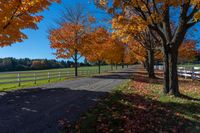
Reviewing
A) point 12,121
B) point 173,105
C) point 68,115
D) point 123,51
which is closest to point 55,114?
point 68,115

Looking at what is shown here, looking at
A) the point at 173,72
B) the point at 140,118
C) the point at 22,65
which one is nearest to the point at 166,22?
the point at 173,72

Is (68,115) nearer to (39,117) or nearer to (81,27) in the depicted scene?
(39,117)

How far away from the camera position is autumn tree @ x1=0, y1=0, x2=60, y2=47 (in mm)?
14031

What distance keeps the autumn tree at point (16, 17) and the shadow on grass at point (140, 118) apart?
7.09m

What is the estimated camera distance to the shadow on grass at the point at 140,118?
24.8ft

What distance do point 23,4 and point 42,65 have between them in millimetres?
77021

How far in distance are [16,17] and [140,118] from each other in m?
9.82

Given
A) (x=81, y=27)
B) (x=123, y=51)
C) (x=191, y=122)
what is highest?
(x=81, y=27)

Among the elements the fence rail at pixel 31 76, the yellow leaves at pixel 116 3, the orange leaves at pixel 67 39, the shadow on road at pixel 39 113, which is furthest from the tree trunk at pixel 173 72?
the orange leaves at pixel 67 39

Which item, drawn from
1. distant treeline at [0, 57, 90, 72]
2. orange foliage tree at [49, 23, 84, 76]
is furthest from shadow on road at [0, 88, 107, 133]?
distant treeline at [0, 57, 90, 72]

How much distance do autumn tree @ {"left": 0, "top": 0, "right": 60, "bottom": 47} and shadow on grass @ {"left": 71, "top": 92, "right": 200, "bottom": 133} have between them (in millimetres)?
7089

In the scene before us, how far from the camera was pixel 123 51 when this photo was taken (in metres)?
45.2

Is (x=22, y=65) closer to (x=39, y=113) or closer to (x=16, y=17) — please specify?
(x=16, y=17)

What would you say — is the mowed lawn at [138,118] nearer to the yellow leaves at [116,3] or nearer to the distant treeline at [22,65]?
the yellow leaves at [116,3]
